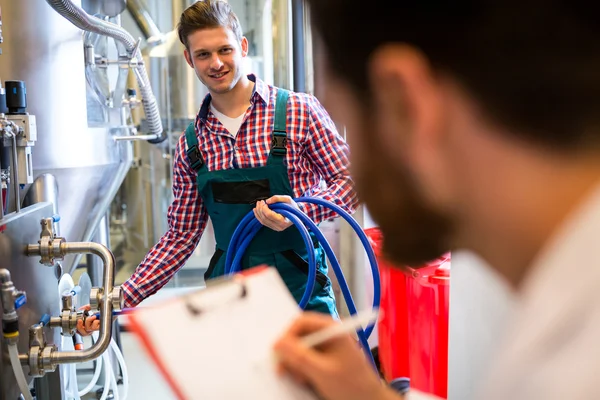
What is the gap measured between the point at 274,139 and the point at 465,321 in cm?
68

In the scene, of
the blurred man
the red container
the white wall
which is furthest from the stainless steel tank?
the blurred man

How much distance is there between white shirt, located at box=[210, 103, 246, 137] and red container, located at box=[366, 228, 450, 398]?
0.56m

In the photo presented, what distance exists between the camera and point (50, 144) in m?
1.62

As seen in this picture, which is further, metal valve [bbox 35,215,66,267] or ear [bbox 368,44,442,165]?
metal valve [bbox 35,215,66,267]

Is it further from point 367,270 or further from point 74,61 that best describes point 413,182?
point 367,270

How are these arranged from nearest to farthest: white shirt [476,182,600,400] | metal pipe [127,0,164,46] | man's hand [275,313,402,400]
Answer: white shirt [476,182,600,400] < man's hand [275,313,402,400] < metal pipe [127,0,164,46]

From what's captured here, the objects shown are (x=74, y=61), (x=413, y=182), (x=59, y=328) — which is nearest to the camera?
(x=413, y=182)

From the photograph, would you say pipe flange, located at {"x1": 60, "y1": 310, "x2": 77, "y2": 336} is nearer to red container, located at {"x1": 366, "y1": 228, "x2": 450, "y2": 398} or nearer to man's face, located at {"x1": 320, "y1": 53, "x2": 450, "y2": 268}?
man's face, located at {"x1": 320, "y1": 53, "x2": 450, "y2": 268}

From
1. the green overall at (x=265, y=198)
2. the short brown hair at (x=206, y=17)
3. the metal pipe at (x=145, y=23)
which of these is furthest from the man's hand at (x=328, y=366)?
the metal pipe at (x=145, y=23)

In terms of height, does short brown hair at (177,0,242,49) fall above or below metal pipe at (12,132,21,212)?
above

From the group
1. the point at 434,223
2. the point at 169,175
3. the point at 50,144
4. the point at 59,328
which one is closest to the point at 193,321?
the point at 434,223

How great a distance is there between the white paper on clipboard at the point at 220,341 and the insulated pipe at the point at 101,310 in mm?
456

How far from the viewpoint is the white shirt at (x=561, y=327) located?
0.37 metres

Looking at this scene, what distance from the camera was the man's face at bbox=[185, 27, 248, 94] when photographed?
5.14 feet
